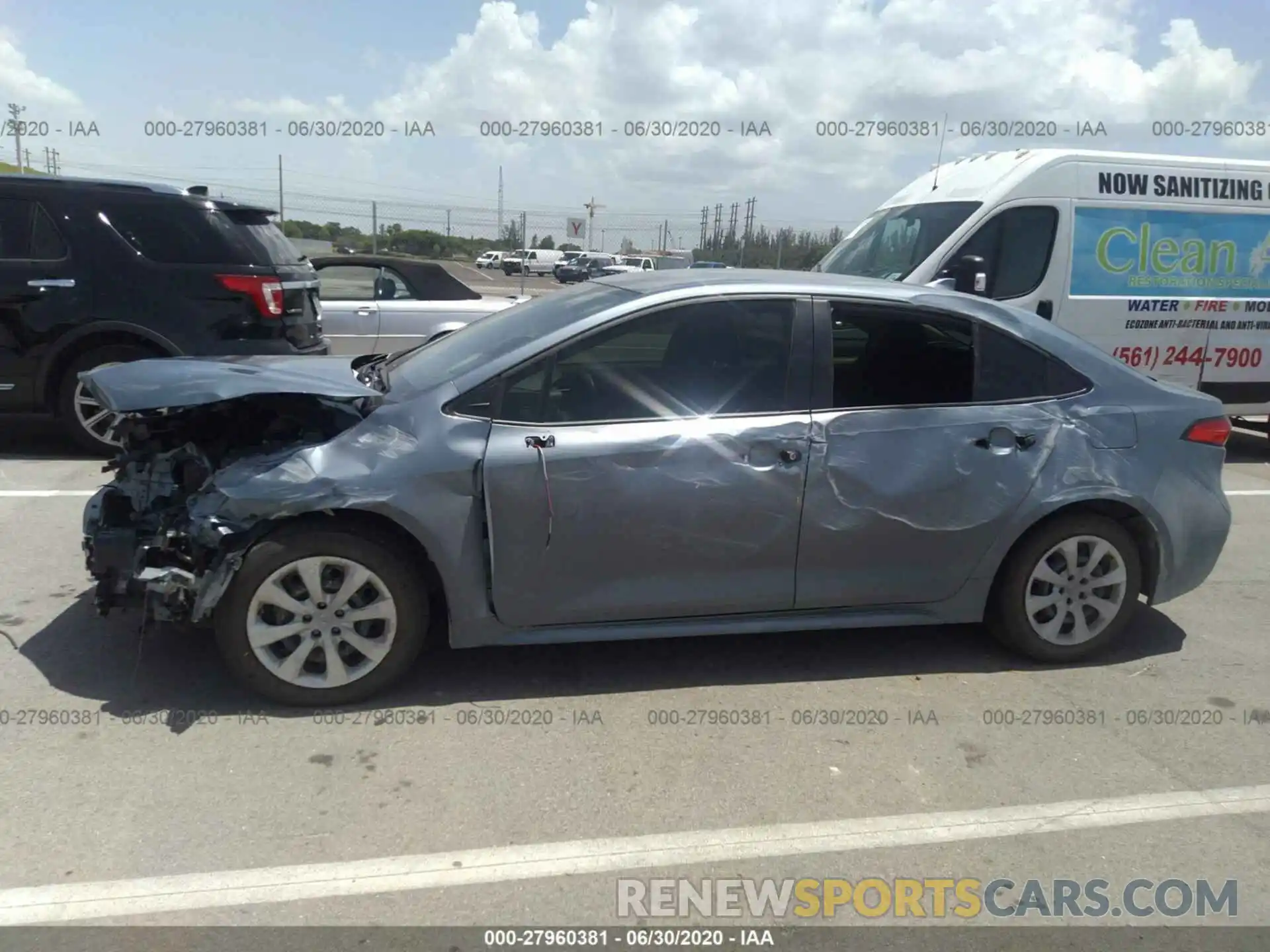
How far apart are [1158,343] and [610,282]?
585 cm

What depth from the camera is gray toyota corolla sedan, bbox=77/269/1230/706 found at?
375cm

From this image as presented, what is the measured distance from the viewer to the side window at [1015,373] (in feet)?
14.3

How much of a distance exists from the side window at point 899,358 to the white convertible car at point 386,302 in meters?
5.80

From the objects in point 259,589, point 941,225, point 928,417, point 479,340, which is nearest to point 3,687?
point 259,589

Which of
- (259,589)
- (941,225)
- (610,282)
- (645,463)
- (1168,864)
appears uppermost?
(941,225)

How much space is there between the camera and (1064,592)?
14.7ft

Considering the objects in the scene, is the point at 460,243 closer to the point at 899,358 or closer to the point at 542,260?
the point at 542,260

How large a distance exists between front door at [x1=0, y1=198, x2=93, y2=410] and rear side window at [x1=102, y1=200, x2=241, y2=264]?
40 cm

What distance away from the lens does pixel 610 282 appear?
183 inches

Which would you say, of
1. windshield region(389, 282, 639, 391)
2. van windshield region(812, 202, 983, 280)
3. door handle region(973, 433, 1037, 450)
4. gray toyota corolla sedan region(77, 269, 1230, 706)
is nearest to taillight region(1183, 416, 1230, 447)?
gray toyota corolla sedan region(77, 269, 1230, 706)

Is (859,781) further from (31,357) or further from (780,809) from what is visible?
(31,357)

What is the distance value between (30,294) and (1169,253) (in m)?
8.65

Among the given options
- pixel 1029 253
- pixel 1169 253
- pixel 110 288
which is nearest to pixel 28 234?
pixel 110 288

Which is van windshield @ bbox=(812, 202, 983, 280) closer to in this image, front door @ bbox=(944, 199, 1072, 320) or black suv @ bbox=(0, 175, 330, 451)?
front door @ bbox=(944, 199, 1072, 320)
